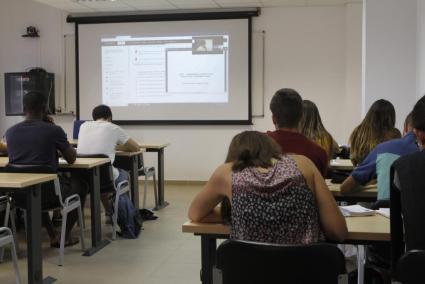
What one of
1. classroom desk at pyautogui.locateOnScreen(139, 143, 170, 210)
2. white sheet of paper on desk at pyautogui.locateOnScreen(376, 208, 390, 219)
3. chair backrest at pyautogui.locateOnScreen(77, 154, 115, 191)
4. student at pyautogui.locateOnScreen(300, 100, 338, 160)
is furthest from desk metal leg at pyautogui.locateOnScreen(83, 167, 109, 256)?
white sheet of paper on desk at pyautogui.locateOnScreen(376, 208, 390, 219)

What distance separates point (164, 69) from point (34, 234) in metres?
4.74

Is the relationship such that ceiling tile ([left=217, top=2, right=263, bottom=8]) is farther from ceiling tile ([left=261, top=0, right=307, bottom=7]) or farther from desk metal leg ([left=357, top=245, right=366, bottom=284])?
desk metal leg ([left=357, top=245, right=366, bottom=284])

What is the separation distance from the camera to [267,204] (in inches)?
64.4

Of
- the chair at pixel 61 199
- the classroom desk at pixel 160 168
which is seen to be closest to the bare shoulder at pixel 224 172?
the chair at pixel 61 199

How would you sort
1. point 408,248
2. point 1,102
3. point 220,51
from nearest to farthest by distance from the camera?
point 408,248, point 220,51, point 1,102

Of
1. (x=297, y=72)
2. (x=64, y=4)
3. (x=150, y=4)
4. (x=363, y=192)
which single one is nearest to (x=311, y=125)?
(x=363, y=192)

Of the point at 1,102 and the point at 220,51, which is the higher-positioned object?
the point at 220,51

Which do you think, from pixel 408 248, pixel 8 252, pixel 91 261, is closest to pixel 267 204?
pixel 408 248

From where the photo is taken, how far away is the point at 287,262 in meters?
1.55

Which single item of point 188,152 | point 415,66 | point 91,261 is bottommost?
point 91,261

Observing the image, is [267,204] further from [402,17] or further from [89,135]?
[402,17]

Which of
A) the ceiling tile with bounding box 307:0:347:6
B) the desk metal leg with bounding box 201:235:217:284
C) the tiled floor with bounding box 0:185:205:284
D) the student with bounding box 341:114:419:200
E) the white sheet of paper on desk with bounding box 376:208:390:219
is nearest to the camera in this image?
the desk metal leg with bounding box 201:235:217:284

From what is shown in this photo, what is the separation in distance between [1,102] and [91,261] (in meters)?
5.09

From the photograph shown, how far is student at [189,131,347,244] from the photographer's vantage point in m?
1.64
